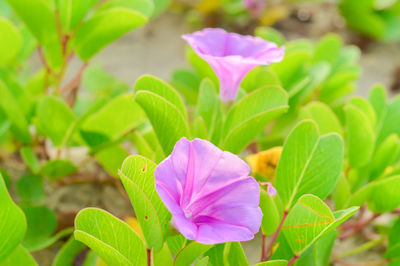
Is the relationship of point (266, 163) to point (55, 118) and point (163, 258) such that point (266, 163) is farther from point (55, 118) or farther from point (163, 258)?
point (55, 118)

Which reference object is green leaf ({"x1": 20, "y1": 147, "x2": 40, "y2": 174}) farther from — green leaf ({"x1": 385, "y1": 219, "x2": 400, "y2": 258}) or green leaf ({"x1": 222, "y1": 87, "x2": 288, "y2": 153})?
green leaf ({"x1": 385, "y1": 219, "x2": 400, "y2": 258})

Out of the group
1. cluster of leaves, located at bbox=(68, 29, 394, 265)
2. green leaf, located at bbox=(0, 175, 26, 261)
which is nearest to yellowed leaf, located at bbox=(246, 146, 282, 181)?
cluster of leaves, located at bbox=(68, 29, 394, 265)

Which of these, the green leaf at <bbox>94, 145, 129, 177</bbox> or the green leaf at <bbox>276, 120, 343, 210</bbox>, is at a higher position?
the green leaf at <bbox>276, 120, 343, 210</bbox>

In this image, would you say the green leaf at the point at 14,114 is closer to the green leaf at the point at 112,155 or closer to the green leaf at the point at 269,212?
the green leaf at the point at 112,155

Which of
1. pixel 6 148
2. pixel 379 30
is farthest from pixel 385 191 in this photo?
pixel 379 30

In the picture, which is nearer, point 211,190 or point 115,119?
point 211,190

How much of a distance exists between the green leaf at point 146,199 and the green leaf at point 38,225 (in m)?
0.37

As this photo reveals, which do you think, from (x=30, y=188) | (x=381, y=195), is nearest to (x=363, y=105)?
(x=381, y=195)

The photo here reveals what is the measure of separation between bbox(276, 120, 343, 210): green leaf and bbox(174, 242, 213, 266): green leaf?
0.55ft

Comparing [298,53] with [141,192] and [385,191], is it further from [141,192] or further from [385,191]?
[141,192]

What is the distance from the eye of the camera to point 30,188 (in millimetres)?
1002

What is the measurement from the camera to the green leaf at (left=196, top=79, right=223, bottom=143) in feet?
2.65

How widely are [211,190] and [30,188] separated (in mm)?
544

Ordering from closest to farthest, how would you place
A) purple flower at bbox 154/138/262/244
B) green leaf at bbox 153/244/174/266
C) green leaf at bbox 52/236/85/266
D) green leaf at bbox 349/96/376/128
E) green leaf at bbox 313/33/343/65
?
purple flower at bbox 154/138/262/244 < green leaf at bbox 153/244/174/266 < green leaf at bbox 52/236/85/266 < green leaf at bbox 349/96/376/128 < green leaf at bbox 313/33/343/65
